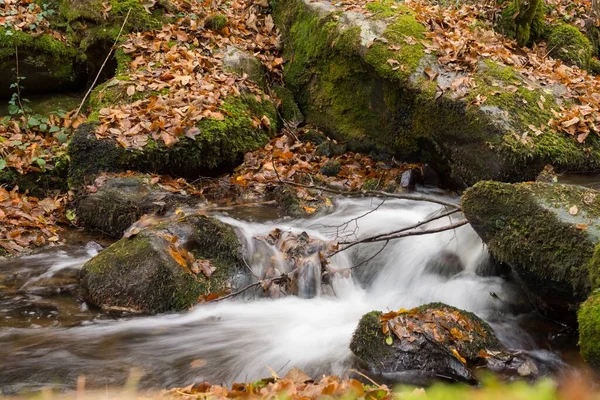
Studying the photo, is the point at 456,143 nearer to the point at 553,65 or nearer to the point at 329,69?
the point at 329,69

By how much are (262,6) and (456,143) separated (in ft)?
16.9

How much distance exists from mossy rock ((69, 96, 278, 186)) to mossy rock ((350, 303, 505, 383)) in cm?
415

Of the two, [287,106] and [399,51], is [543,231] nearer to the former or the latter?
[399,51]

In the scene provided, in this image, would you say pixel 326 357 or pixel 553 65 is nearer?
pixel 326 357

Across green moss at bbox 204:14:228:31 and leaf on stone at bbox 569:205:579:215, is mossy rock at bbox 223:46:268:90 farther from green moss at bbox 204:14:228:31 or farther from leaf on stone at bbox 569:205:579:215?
leaf on stone at bbox 569:205:579:215

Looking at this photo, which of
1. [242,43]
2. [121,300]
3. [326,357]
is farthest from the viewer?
[242,43]

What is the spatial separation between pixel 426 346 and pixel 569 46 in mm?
8370

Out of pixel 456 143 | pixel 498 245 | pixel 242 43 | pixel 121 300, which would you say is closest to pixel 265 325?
pixel 121 300

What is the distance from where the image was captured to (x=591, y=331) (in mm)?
3824

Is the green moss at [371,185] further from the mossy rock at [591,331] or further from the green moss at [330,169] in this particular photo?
the mossy rock at [591,331]

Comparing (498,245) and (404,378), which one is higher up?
(498,245)

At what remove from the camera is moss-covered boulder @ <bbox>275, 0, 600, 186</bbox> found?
7.07 meters

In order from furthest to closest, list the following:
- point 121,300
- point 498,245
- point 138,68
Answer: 1. point 138,68
2. point 121,300
3. point 498,245

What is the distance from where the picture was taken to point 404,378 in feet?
14.0
